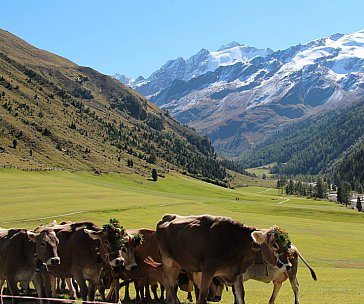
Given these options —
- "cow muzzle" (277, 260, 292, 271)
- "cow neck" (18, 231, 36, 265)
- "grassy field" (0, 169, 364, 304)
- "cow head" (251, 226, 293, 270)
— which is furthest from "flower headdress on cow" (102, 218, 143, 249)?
"grassy field" (0, 169, 364, 304)

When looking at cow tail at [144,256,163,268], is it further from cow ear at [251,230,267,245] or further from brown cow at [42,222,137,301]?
cow ear at [251,230,267,245]

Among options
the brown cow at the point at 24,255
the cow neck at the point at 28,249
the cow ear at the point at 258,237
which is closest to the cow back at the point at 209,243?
the cow ear at the point at 258,237

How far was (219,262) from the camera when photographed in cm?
1723

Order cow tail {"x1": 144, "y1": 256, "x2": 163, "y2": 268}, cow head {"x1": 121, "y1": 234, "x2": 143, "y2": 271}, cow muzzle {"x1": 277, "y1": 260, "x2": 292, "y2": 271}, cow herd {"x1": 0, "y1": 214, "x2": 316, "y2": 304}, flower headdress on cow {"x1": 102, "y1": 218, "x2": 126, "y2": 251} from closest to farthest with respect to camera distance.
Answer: cow herd {"x1": 0, "y1": 214, "x2": 316, "y2": 304}
cow muzzle {"x1": 277, "y1": 260, "x2": 292, "y2": 271}
flower headdress on cow {"x1": 102, "y1": 218, "x2": 126, "y2": 251}
cow head {"x1": 121, "y1": 234, "x2": 143, "y2": 271}
cow tail {"x1": 144, "y1": 256, "x2": 163, "y2": 268}

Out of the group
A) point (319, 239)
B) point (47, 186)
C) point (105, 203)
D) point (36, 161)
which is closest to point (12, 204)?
point (105, 203)

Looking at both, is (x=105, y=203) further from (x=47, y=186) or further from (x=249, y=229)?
(x=249, y=229)

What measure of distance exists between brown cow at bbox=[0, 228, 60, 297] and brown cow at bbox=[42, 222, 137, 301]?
1.32 meters

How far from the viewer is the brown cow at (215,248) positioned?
1733 cm

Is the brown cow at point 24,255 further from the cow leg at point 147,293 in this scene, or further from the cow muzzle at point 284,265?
the cow muzzle at point 284,265

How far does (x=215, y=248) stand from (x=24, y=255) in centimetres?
880

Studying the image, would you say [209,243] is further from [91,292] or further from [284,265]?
[91,292]

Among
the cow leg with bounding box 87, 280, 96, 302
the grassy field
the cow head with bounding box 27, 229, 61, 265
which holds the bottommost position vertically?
the grassy field

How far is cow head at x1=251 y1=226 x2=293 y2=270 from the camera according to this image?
1831cm

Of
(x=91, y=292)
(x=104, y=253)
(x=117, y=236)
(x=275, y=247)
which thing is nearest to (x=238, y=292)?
(x=275, y=247)
